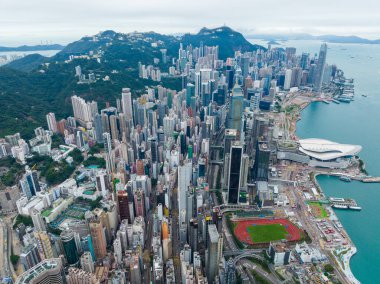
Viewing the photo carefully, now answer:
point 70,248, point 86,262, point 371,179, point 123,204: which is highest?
point 123,204

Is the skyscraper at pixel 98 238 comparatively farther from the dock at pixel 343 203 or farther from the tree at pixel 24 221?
the dock at pixel 343 203

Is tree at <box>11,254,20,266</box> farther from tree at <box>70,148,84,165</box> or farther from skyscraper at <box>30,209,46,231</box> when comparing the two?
tree at <box>70,148,84,165</box>

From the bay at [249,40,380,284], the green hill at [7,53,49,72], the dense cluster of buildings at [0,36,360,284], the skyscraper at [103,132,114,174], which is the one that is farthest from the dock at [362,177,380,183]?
the green hill at [7,53,49,72]

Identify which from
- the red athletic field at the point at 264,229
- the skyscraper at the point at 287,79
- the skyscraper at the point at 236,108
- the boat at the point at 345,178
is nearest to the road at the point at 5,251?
the red athletic field at the point at 264,229

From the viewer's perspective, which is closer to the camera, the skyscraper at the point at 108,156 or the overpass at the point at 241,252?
the overpass at the point at 241,252

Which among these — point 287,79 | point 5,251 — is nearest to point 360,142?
point 287,79

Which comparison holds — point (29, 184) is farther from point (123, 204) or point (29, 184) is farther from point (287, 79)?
point (287, 79)

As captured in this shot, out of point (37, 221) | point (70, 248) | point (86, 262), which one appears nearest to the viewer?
point (86, 262)

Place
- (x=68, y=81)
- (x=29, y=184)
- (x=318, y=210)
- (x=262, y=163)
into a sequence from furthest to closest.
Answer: (x=68, y=81) → (x=262, y=163) → (x=318, y=210) → (x=29, y=184)
